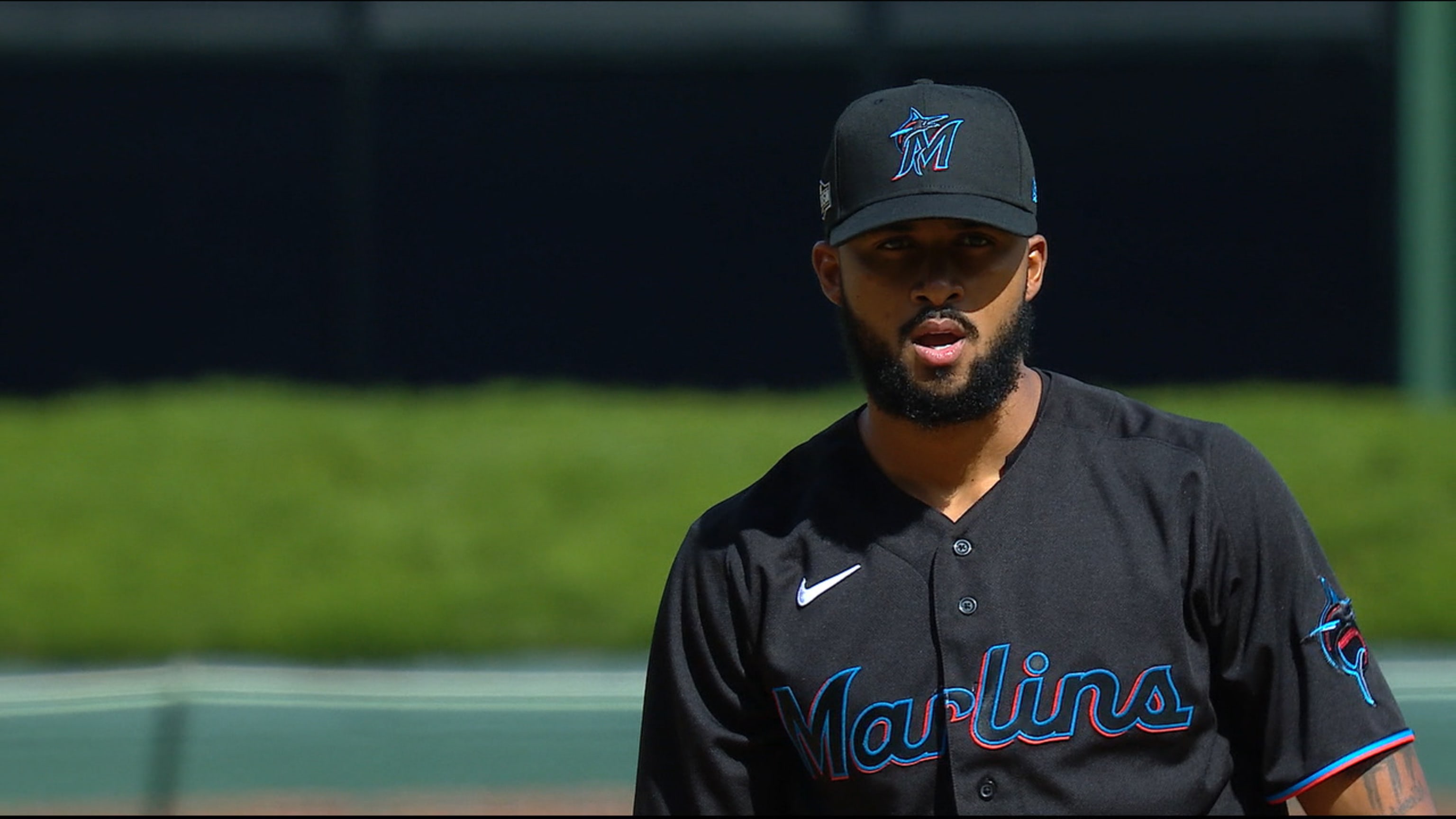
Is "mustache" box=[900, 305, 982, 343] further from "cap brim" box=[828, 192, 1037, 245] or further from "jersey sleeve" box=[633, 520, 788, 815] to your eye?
"jersey sleeve" box=[633, 520, 788, 815]

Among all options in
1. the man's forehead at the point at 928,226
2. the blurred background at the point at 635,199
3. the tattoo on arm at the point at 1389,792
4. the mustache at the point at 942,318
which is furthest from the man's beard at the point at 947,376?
the blurred background at the point at 635,199

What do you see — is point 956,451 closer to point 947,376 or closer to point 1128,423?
point 947,376

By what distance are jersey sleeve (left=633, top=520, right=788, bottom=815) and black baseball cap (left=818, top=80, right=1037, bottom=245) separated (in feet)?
1.53

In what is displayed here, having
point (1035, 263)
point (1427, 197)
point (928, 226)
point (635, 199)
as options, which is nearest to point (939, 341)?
point (928, 226)

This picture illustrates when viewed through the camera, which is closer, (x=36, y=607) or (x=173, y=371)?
(x=36, y=607)

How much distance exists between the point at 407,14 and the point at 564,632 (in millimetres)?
3654

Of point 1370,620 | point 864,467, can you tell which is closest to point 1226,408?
point 1370,620

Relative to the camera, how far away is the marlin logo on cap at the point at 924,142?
229 centimetres

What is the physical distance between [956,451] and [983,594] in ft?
0.67

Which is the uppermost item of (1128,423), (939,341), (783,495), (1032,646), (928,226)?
(928,226)

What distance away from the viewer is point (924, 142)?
90.9 inches

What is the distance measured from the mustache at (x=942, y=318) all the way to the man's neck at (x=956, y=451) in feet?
0.36

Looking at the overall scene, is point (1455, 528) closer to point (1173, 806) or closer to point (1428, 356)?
point (1428, 356)

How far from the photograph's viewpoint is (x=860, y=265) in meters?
2.36
